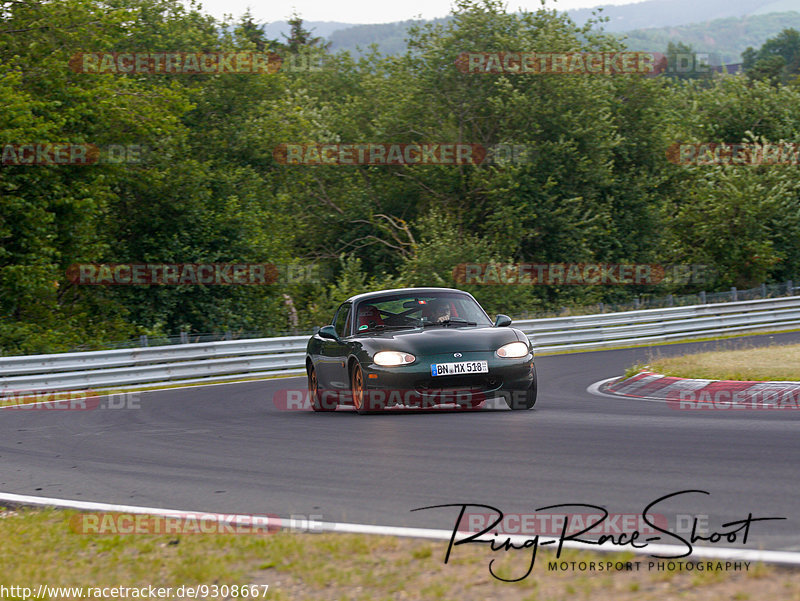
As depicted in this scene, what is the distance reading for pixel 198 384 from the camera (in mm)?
20438

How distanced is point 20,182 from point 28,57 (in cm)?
405

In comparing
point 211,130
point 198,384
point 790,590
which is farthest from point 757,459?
point 211,130

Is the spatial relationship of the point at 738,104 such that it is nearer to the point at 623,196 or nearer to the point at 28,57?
the point at 623,196

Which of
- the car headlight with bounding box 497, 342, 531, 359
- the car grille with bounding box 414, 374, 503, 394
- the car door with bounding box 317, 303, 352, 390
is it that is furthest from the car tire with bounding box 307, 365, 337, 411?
the car headlight with bounding box 497, 342, 531, 359

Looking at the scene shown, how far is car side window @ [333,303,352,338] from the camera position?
41.3 feet

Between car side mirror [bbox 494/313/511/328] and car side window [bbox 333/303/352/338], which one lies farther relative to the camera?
car side window [bbox 333/303/352/338]

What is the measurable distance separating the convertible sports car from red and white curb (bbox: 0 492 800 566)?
177 inches

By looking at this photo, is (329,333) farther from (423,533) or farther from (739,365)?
(423,533)

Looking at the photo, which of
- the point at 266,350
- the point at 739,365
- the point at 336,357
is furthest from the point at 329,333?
the point at 266,350

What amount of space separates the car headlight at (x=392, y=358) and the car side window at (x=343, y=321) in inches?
59.4

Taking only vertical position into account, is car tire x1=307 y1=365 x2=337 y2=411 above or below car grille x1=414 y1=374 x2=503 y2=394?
below

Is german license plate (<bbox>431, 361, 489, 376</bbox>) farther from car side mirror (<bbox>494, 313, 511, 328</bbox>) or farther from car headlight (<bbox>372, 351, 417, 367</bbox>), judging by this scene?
car side mirror (<bbox>494, 313, 511, 328</bbox>)

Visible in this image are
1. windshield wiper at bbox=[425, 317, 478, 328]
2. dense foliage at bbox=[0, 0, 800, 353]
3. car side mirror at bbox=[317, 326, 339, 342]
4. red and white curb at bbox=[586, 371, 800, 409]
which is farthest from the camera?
dense foliage at bbox=[0, 0, 800, 353]

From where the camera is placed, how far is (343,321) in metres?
13.0
